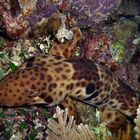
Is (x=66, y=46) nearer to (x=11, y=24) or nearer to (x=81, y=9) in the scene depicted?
(x=81, y=9)

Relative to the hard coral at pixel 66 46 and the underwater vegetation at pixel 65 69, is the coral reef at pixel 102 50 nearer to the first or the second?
the underwater vegetation at pixel 65 69

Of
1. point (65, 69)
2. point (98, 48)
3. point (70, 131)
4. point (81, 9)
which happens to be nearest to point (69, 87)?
point (65, 69)

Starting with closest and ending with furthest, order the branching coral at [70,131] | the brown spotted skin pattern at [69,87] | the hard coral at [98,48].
Answer: the branching coral at [70,131], the brown spotted skin pattern at [69,87], the hard coral at [98,48]

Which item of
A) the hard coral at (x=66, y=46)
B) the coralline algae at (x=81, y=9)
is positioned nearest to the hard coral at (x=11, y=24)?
the coralline algae at (x=81, y=9)

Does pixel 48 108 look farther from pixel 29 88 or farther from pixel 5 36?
pixel 5 36

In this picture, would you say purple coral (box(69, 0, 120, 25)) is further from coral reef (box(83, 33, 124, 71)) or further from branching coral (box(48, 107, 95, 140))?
branching coral (box(48, 107, 95, 140))

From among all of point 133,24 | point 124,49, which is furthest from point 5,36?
point 133,24
